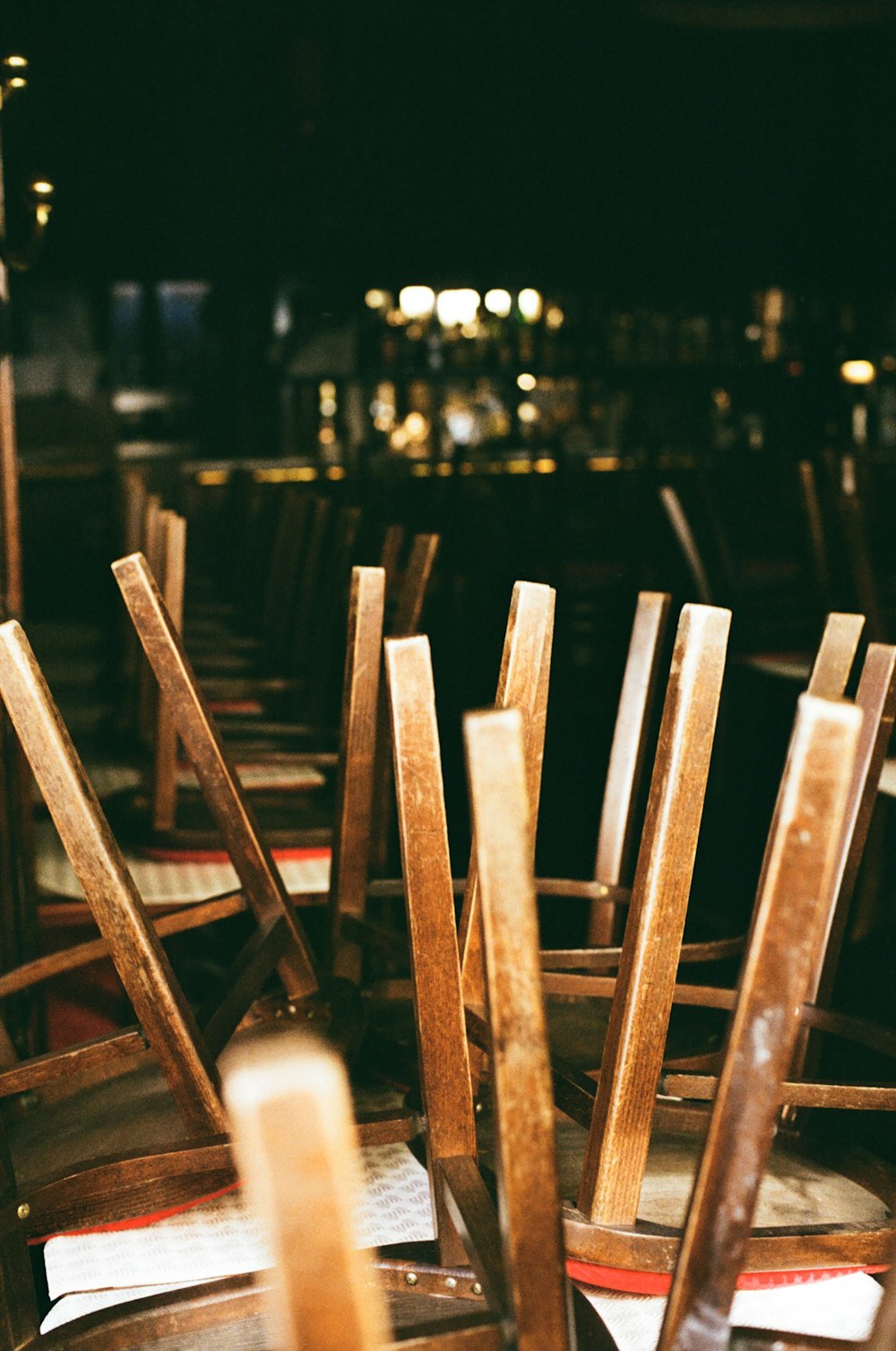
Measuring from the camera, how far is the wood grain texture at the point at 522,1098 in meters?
0.48

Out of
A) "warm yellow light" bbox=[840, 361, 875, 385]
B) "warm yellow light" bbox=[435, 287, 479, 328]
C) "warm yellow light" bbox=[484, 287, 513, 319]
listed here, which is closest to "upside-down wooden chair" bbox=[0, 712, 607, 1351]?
"warm yellow light" bbox=[435, 287, 479, 328]

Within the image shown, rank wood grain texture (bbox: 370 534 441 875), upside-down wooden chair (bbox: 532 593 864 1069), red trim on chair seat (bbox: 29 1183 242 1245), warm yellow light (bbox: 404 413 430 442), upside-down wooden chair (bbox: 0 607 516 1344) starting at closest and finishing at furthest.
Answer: upside-down wooden chair (bbox: 0 607 516 1344)
red trim on chair seat (bbox: 29 1183 242 1245)
upside-down wooden chair (bbox: 532 593 864 1069)
wood grain texture (bbox: 370 534 441 875)
warm yellow light (bbox: 404 413 430 442)

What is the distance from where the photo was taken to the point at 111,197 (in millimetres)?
7137

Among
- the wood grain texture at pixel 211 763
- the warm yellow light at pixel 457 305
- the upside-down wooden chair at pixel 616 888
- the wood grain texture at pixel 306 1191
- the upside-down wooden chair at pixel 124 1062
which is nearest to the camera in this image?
the wood grain texture at pixel 306 1191

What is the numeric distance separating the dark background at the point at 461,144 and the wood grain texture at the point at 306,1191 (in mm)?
Result: 5060

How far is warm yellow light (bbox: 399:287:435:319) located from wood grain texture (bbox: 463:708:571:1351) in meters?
7.45

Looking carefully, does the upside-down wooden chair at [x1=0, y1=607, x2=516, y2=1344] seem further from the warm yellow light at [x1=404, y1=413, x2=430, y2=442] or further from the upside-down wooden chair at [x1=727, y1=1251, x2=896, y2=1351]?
the warm yellow light at [x1=404, y1=413, x2=430, y2=442]

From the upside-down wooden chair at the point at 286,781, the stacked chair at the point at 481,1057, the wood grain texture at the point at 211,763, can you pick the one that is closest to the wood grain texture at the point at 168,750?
the upside-down wooden chair at the point at 286,781

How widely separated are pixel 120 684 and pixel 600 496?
3216 mm

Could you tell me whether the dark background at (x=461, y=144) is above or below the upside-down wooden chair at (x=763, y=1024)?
above

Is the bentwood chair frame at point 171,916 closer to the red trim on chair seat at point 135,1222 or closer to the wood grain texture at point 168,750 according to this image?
the red trim on chair seat at point 135,1222

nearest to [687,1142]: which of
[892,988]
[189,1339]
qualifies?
[189,1339]

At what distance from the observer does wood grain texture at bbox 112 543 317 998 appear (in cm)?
101

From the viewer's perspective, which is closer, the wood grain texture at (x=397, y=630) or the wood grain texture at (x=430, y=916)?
the wood grain texture at (x=430, y=916)
